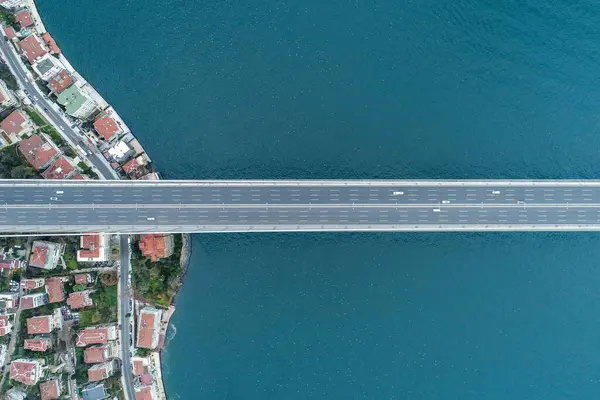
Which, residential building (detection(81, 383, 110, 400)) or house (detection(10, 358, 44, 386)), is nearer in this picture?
house (detection(10, 358, 44, 386))

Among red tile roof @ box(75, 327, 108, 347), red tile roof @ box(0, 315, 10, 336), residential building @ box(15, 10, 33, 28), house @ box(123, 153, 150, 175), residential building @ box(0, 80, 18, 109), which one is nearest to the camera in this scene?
red tile roof @ box(0, 315, 10, 336)

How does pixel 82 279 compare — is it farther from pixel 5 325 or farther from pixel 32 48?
pixel 32 48

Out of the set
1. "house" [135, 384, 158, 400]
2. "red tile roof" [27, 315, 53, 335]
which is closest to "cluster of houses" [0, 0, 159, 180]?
"red tile roof" [27, 315, 53, 335]

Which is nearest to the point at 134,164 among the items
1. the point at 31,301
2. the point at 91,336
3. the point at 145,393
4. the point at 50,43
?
the point at 50,43

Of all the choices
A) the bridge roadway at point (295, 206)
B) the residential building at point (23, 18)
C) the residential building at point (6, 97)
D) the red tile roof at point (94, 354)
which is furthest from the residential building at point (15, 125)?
the red tile roof at point (94, 354)

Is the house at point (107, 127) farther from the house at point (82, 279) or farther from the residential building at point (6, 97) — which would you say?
the house at point (82, 279)

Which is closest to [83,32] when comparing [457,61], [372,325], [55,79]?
[55,79]

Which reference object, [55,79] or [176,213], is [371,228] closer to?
[176,213]

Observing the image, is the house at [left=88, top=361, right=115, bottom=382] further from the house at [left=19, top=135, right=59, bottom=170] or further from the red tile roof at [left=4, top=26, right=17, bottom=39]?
the red tile roof at [left=4, top=26, right=17, bottom=39]
